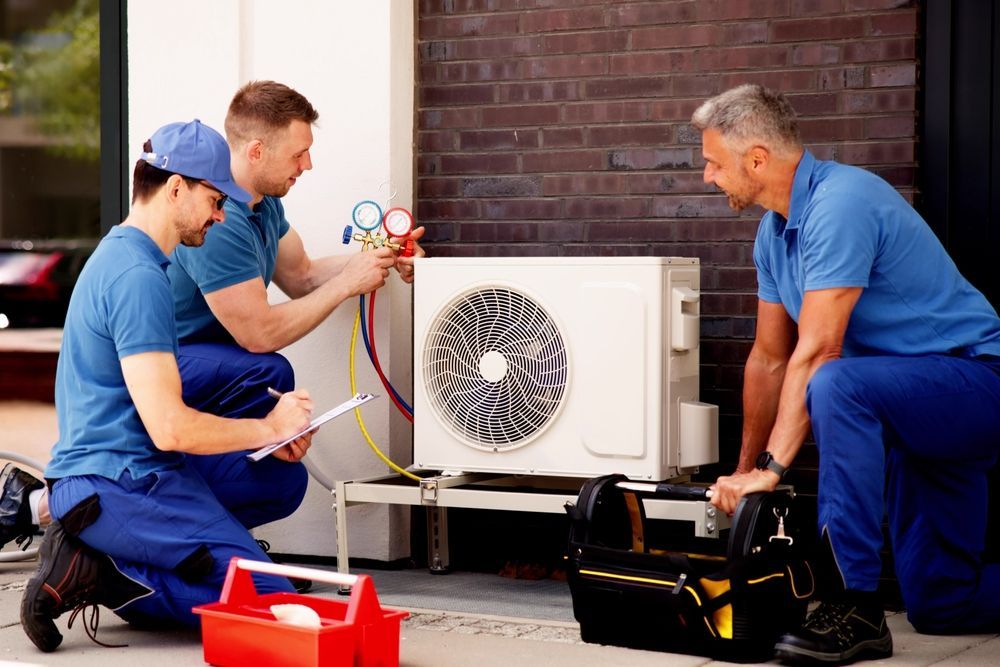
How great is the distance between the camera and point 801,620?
329cm

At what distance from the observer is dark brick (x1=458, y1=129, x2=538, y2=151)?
14.8 ft

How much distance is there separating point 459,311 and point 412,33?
3.56 feet

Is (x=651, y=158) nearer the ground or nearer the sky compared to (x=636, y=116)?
nearer the ground

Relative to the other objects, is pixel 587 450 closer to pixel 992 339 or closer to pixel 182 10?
pixel 992 339

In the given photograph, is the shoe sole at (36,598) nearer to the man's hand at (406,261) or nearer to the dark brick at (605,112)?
the man's hand at (406,261)

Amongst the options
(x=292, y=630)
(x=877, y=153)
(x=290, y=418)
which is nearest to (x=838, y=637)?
(x=292, y=630)

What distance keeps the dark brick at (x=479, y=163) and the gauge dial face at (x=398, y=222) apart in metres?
0.41

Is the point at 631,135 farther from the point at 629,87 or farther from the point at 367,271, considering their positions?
the point at 367,271

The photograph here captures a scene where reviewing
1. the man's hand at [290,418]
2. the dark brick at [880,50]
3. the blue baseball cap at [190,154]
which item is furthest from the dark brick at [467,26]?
the man's hand at [290,418]

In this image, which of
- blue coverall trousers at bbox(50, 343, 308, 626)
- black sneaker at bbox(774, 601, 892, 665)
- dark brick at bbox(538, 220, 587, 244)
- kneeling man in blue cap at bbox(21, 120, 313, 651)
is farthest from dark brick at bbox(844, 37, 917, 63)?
blue coverall trousers at bbox(50, 343, 308, 626)

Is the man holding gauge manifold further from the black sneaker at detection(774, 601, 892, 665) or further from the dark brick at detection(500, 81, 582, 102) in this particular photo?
the black sneaker at detection(774, 601, 892, 665)

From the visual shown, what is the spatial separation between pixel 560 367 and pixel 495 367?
188 mm

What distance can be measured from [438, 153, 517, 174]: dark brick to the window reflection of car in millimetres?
3128

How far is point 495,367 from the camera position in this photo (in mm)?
3971
